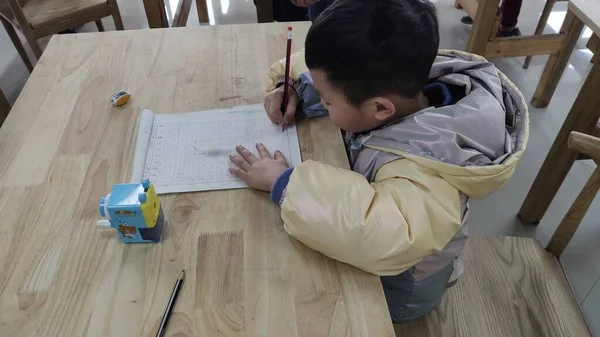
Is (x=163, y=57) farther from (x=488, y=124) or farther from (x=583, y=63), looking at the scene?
(x=583, y=63)

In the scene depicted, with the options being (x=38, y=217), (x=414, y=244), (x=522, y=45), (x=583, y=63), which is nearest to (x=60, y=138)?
(x=38, y=217)

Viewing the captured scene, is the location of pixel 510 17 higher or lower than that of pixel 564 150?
lower

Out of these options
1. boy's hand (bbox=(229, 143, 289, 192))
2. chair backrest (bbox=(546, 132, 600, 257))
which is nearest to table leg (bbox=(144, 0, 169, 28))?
boy's hand (bbox=(229, 143, 289, 192))

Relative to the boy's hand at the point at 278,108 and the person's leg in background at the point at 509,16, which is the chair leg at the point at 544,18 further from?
the boy's hand at the point at 278,108

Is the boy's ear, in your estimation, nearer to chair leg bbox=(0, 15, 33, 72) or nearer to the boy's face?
the boy's face

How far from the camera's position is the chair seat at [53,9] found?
81.3 inches

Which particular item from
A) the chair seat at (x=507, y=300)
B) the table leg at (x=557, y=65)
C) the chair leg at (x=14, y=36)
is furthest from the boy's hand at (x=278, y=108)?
the chair leg at (x=14, y=36)

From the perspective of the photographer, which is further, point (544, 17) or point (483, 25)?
point (544, 17)

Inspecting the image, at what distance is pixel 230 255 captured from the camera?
0.67m

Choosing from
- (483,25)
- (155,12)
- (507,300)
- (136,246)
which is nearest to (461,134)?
(507,300)

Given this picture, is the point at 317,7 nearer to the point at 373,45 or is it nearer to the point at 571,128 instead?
the point at 571,128

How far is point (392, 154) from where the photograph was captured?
0.71m

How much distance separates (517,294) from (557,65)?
166 cm

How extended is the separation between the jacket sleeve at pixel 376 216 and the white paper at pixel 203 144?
147 millimetres
